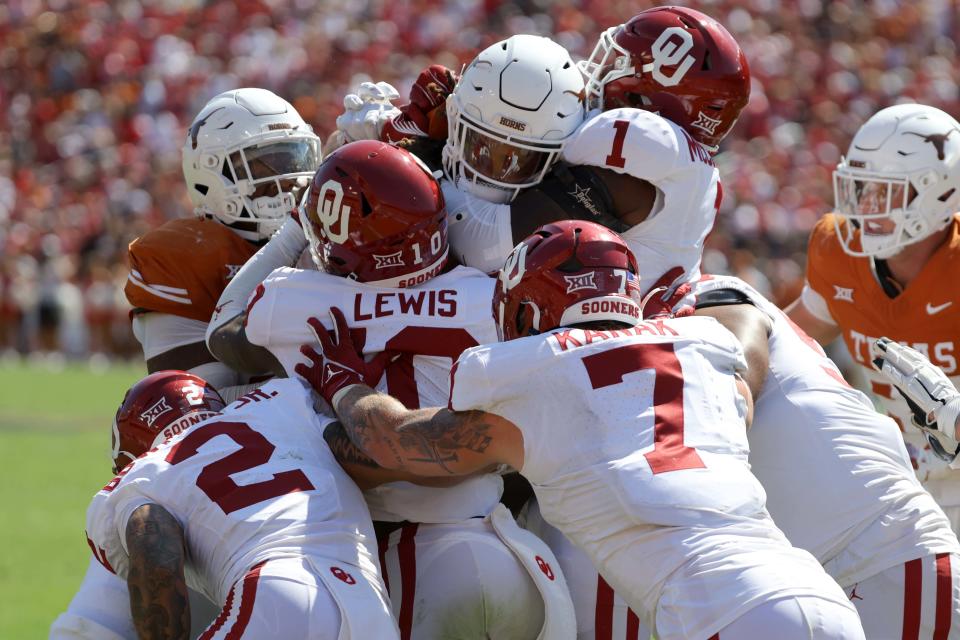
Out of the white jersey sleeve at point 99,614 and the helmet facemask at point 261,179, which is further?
the helmet facemask at point 261,179

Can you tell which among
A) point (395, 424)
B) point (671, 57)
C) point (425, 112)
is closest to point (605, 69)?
point (671, 57)

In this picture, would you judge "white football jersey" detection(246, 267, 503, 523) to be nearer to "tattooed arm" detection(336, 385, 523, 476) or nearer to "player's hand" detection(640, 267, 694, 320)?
"tattooed arm" detection(336, 385, 523, 476)

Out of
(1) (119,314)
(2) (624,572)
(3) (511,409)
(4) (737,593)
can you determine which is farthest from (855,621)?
(1) (119,314)

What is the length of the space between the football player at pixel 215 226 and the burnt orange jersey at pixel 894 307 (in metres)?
2.38

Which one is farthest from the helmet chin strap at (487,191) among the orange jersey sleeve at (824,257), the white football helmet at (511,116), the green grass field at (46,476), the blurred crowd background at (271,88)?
the blurred crowd background at (271,88)

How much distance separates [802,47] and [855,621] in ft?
68.0

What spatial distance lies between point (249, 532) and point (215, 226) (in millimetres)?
1858

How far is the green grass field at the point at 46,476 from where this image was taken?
25.0 ft

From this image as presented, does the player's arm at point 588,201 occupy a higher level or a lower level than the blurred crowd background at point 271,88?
higher

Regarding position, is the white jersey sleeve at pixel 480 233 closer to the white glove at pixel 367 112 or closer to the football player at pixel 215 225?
the white glove at pixel 367 112

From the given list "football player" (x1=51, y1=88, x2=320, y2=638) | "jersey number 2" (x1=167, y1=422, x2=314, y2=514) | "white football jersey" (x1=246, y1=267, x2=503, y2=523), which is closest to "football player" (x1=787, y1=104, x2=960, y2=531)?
"football player" (x1=51, y1=88, x2=320, y2=638)

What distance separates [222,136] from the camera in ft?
16.6

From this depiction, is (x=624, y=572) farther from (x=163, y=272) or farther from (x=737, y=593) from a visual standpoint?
(x=163, y=272)

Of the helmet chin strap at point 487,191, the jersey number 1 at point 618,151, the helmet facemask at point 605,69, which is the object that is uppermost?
the helmet facemask at point 605,69
